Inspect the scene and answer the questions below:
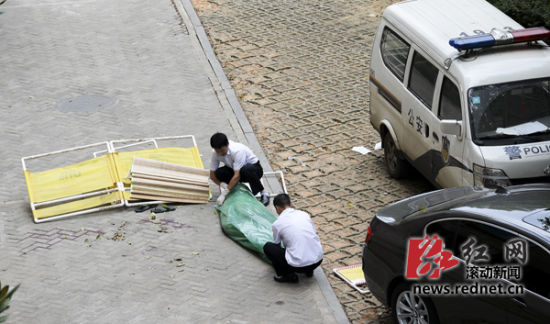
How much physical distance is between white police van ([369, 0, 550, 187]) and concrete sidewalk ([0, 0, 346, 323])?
2355 mm

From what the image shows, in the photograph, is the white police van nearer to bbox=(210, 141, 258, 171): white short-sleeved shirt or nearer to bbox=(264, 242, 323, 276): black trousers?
bbox=(210, 141, 258, 171): white short-sleeved shirt

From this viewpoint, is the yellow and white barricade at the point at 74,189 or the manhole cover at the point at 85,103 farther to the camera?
the manhole cover at the point at 85,103

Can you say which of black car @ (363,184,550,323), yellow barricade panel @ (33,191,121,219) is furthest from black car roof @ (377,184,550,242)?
yellow barricade panel @ (33,191,121,219)

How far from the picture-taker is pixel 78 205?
10922mm

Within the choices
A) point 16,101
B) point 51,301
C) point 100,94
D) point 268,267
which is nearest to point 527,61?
point 268,267

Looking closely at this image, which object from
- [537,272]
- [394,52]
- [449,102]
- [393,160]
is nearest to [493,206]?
[537,272]

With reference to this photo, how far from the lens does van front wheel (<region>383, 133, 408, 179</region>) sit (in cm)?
1163

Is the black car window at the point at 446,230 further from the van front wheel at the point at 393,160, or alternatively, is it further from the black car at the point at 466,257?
the van front wheel at the point at 393,160

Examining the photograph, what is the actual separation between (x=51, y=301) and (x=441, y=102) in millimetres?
5313

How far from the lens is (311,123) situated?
13.5 m

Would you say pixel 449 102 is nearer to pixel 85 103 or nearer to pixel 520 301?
pixel 520 301

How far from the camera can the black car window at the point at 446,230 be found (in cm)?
743

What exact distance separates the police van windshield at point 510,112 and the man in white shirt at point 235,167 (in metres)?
2.94

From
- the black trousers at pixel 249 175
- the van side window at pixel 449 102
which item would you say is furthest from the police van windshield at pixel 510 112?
the black trousers at pixel 249 175
